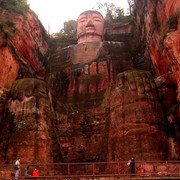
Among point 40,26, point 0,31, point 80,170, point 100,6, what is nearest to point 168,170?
point 80,170

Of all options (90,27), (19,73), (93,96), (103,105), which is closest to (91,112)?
(103,105)

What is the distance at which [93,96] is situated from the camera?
2730 cm

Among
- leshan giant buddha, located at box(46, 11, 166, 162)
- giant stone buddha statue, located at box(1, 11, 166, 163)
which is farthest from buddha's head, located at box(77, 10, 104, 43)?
giant stone buddha statue, located at box(1, 11, 166, 163)

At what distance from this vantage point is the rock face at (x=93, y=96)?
2158 centimetres

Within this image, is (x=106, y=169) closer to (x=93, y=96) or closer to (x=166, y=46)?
(x=166, y=46)

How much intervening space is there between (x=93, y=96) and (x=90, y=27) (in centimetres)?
961

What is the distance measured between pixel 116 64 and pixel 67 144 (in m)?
7.91

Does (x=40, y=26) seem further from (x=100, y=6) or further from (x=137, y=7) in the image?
(x=100, y=6)

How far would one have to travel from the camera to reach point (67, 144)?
24.7 m

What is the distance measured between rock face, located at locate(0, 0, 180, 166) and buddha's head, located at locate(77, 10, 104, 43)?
9.61 feet

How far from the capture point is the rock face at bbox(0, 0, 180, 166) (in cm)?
2158

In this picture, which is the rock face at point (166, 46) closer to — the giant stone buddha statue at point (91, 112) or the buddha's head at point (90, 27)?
the giant stone buddha statue at point (91, 112)

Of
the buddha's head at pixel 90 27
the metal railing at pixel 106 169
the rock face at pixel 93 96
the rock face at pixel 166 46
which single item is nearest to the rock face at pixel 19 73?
the rock face at pixel 93 96

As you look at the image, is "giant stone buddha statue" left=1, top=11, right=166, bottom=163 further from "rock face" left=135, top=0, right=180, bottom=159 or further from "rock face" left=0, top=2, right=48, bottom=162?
"rock face" left=135, top=0, right=180, bottom=159
